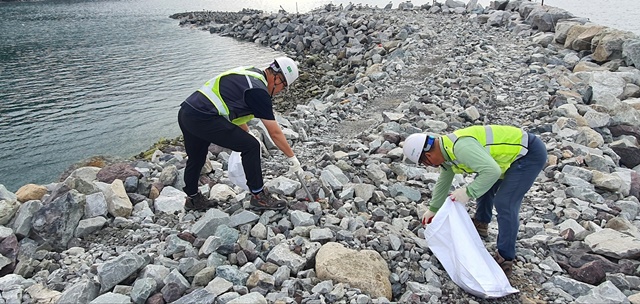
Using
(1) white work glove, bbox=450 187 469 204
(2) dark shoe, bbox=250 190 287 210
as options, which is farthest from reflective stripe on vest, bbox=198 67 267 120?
(1) white work glove, bbox=450 187 469 204

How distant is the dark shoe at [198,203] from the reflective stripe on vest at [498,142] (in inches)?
116

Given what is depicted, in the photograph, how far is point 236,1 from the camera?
67.8 meters

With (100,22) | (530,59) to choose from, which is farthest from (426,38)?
(100,22)

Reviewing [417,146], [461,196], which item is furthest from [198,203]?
[461,196]

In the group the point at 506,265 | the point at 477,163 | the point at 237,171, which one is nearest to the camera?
the point at 477,163

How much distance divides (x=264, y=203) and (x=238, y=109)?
3.81 ft

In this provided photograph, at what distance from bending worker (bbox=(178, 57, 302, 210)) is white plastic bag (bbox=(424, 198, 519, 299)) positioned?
1.73 m

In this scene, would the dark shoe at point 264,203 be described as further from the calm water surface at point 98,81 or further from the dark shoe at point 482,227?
the calm water surface at point 98,81

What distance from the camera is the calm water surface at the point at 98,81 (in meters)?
12.7

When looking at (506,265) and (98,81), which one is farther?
(98,81)

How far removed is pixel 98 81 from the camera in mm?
19719

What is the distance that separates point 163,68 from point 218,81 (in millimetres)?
19208

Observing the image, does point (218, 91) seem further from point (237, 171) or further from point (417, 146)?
point (417, 146)

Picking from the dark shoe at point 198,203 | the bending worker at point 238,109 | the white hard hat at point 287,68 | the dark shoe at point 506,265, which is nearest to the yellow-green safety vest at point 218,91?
the bending worker at point 238,109
